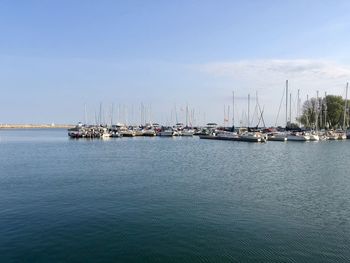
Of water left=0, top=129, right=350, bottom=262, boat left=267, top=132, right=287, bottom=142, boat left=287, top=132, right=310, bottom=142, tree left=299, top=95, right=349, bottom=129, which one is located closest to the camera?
water left=0, top=129, right=350, bottom=262

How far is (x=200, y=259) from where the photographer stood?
16.9 m

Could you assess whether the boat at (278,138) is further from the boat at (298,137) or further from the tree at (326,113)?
the tree at (326,113)

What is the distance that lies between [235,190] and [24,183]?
21.3 m

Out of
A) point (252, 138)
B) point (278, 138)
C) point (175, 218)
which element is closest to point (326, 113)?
point (278, 138)

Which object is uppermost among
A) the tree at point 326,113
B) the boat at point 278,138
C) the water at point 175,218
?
the tree at point 326,113

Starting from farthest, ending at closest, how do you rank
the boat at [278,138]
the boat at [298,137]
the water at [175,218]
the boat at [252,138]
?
the boat at [278,138] → the boat at [298,137] → the boat at [252,138] → the water at [175,218]

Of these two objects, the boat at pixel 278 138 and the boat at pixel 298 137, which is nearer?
the boat at pixel 298 137

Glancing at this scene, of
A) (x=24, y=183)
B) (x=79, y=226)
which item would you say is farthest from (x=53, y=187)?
(x=79, y=226)

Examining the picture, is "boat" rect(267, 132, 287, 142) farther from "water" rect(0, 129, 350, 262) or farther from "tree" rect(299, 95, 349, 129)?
"water" rect(0, 129, 350, 262)

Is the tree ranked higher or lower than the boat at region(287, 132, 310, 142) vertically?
higher

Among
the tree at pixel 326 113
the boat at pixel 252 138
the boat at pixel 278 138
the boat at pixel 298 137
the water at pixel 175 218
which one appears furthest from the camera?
the tree at pixel 326 113

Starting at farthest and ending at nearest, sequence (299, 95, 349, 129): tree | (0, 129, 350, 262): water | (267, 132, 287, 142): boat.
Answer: (299, 95, 349, 129): tree → (267, 132, 287, 142): boat → (0, 129, 350, 262): water

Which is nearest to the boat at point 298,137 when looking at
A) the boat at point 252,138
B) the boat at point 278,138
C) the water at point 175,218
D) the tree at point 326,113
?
the boat at point 278,138

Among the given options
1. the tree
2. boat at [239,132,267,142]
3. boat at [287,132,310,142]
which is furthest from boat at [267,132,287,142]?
the tree
